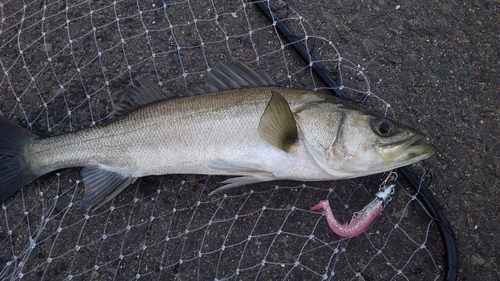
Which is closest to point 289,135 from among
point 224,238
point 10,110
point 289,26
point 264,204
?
point 264,204

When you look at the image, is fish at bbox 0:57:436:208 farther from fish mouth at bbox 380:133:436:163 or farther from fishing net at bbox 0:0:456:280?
fishing net at bbox 0:0:456:280

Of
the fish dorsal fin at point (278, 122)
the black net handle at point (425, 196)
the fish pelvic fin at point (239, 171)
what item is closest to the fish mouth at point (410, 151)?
the black net handle at point (425, 196)

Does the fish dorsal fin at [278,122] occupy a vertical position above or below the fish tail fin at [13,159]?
above

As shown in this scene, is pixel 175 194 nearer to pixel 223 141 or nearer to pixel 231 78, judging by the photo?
pixel 223 141

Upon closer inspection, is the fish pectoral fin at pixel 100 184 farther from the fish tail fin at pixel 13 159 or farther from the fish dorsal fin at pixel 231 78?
the fish dorsal fin at pixel 231 78

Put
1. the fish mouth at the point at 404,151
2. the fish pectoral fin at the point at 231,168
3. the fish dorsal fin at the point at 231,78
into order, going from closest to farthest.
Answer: the fish mouth at the point at 404,151 → the fish pectoral fin at the point at 231,168 → the fish dorsal fin at the point at 231,78

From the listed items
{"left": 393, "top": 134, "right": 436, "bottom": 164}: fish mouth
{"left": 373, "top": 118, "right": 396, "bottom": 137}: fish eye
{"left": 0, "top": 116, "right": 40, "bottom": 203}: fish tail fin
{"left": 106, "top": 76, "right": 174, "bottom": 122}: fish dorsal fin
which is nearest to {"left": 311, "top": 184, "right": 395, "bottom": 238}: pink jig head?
{"left": 393, "top": 134, "right": 436, "bottom": 164}: fish mouth

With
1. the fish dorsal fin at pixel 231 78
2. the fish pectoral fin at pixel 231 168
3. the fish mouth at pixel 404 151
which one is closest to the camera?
→ the fish mouth at pixel 404 151

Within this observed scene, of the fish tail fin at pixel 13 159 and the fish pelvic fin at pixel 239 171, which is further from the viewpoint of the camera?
the fish tail fin at pixel 13 159

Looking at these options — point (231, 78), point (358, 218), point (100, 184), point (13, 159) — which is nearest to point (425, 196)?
point (358, 218)
